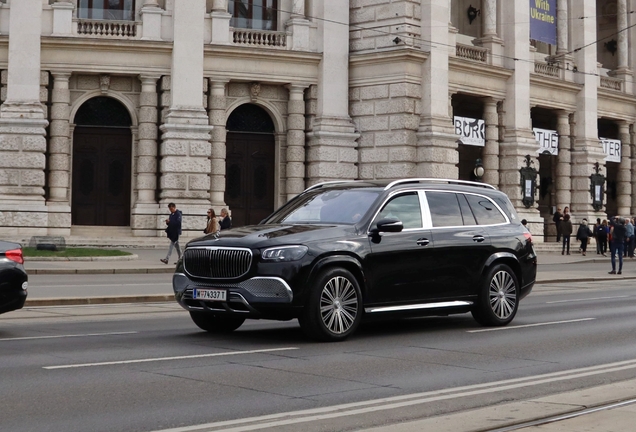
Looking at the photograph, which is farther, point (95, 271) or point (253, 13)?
point (253, 13)

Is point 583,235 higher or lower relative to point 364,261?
higher

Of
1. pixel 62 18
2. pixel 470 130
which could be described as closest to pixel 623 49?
pixel 470 130

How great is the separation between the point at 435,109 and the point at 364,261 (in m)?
27.7

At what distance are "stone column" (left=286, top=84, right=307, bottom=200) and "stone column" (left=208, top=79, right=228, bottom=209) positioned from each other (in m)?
2.72

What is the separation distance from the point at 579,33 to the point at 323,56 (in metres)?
15.7

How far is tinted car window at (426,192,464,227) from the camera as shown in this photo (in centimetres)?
1408

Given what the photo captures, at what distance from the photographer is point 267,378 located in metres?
9.58

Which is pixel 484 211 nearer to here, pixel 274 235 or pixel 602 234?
pixel 274 235

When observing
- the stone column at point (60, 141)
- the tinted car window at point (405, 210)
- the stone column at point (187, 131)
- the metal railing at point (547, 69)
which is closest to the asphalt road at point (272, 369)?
the tinted car window at point (405, 210)

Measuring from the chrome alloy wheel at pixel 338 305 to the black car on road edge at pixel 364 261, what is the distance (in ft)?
0.04

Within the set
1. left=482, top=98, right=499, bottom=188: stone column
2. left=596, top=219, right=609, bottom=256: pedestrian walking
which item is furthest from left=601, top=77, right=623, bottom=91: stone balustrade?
left=482, top=98, right=499, bottom=188: stone column

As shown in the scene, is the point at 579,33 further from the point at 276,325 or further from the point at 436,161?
the point at 276,325

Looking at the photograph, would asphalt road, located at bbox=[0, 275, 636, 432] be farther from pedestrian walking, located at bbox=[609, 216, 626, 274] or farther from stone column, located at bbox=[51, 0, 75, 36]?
stone column, located at bbox=[51, 0, 75, 36]

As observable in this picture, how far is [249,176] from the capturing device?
40.3 m
